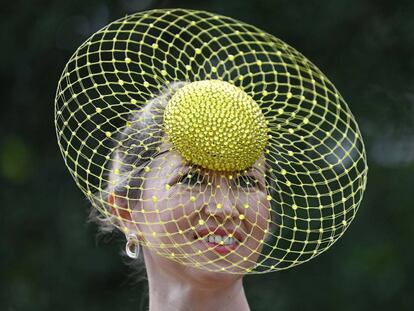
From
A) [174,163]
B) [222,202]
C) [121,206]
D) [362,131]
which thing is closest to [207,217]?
[222,202]

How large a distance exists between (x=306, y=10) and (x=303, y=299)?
1613mm

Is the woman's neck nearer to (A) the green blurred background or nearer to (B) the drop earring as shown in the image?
(B) the drop earring

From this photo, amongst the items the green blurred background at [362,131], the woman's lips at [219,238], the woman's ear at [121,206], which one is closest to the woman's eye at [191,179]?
the woman's lips at [219,238]

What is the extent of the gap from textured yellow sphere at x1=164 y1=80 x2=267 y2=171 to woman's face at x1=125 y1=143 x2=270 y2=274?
5 centimetres

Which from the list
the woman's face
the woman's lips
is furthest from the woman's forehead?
the woman's lips

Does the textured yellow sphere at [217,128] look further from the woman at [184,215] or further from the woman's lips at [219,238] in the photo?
the woman's lips at [219,238]

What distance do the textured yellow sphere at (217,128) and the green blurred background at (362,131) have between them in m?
3.14

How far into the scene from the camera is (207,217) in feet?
8.98

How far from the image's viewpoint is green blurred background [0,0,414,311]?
6070 mm

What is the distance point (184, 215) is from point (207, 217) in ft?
0.19

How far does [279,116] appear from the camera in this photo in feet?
10.7

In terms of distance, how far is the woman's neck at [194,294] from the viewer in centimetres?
284
